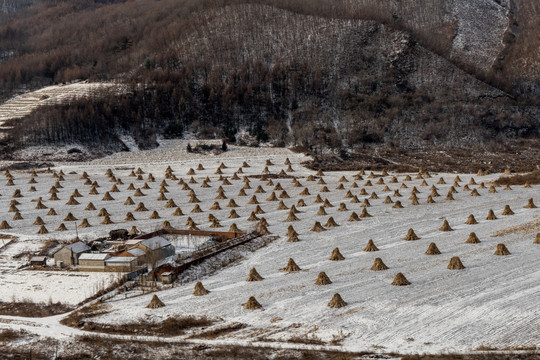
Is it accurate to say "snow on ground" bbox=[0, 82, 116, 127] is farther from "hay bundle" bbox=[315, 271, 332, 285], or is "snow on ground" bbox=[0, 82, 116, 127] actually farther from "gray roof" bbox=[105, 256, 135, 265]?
"hay bundle" bbox=[315, 271, 332, 285]

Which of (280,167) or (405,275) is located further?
(280,167)

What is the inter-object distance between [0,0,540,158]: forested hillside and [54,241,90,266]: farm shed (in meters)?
45.7

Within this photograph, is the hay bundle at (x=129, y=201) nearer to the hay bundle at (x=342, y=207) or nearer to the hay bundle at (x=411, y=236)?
the hay bundle at (x=342, y=207)

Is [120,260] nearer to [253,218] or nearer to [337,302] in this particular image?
[337,302]

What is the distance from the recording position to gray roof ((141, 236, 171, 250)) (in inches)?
1532

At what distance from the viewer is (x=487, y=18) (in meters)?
160

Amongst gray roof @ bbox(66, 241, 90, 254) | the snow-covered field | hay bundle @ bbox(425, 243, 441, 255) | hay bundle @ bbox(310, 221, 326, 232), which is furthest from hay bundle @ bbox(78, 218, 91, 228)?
hay bundle @ bbox(425, 243, 441, 255)

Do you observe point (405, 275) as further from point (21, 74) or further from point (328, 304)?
point (21, 74)

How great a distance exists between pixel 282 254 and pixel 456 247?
1046 centimetres

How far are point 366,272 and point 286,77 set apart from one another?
73.1 meters

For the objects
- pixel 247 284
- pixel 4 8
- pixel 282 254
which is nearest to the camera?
pixel 247 284

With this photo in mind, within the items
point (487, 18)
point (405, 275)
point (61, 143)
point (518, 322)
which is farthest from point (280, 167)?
point (487, 18)

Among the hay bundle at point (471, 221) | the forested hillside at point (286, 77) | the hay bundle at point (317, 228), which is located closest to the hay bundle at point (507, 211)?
the hay bundle at point (471, 221)

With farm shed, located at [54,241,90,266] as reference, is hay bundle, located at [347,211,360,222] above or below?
below
